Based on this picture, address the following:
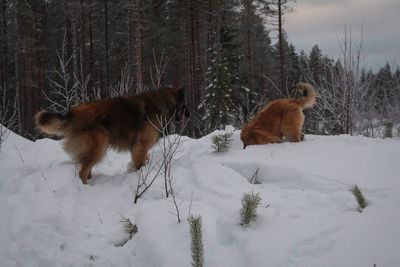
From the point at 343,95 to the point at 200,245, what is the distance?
7.70 m

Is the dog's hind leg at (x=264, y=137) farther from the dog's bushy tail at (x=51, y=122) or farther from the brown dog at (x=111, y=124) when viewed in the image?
the dog's bushy tail at (x=51, y=122)

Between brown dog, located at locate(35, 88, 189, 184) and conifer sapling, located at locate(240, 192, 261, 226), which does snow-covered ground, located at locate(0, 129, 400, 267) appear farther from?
brown dog, located at locate(35, 88, 189, 184)

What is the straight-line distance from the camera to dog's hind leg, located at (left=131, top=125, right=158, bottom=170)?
5730mm

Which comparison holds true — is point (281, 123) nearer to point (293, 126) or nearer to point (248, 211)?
point (293, 126)

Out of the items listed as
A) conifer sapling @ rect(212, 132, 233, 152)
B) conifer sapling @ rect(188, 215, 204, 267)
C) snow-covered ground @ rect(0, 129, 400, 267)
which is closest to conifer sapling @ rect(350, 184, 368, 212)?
snow-covered ground @ rect(0, 129, 400, 267)

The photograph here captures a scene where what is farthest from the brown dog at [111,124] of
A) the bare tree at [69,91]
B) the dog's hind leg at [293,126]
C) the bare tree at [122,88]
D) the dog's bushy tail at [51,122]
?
the bare tree at [122,88]

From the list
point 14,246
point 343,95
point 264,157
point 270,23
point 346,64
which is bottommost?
point 14,246

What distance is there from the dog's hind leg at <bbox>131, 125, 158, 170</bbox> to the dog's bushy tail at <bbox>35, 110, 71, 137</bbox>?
1.16 m

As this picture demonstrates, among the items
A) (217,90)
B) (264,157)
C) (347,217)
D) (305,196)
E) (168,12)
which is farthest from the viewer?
(168,12)

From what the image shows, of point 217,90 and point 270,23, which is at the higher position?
point 270,23

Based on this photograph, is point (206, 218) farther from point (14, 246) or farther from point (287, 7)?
point (287, 7)

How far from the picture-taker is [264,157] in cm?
537

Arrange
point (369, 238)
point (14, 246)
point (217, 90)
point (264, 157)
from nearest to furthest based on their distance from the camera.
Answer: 1. point (369, 238)
2. point (14, 246)
3. point (264, 157)
4. point (217, 90)


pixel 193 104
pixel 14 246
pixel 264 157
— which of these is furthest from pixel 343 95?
pixel 193 104
